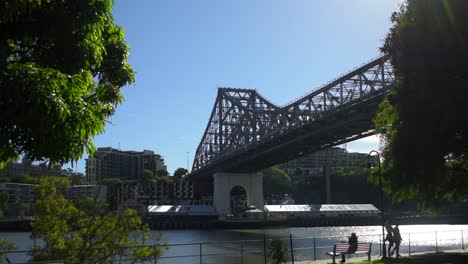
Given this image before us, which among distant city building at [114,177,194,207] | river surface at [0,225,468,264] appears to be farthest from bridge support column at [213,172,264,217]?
river surface at [0,225,468,264]

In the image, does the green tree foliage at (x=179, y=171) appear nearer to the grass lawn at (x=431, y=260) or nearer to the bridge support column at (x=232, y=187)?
the bridge support column at (x=232, y=187)

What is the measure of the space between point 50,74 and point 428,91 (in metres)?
17.2

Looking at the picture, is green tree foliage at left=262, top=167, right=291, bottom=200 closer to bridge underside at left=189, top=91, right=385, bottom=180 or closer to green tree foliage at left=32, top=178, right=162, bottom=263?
bridge underside at left=189, top=91, right=385, bottom=180

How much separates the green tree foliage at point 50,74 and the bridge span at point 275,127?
78.0 ft

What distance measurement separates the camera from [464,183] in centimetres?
2416

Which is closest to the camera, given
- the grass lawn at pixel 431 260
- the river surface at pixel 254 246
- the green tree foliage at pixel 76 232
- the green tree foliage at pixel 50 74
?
the green tree foliage at pixel 50 74

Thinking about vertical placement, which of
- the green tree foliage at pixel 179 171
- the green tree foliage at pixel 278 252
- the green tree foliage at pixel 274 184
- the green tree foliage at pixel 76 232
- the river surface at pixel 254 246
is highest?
the green tree foliage at pixel 179 171

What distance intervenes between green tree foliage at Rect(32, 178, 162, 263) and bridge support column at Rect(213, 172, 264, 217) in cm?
8313

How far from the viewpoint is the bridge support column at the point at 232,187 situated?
95.9m

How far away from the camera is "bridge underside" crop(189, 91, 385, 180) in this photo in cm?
5469

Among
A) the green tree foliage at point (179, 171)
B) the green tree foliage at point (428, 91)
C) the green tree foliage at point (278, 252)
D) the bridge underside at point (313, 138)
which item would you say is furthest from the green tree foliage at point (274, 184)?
the green tree foliage at point (278, 252)

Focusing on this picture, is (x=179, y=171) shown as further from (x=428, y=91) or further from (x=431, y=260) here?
(x=428, y=91)

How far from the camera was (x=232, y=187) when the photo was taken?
315ft

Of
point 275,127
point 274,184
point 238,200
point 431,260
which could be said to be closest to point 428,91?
point 431,260
